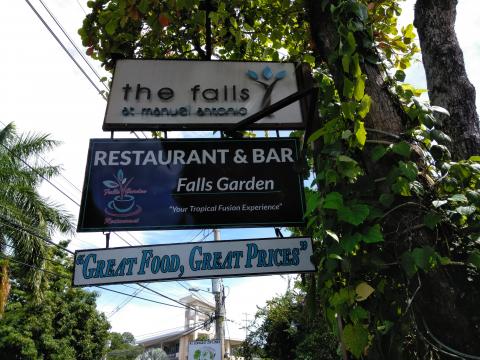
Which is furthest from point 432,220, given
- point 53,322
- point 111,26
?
point 53,322

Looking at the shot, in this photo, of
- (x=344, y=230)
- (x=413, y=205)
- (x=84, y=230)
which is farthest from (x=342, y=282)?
(x=84, y=230)

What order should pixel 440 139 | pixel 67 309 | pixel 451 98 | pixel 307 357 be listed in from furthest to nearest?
pixel 67 309
pixel 307 357
pixel 451 98
pixel 440 139

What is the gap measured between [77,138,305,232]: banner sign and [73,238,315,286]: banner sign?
0.20 meters

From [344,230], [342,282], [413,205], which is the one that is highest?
[413,205]

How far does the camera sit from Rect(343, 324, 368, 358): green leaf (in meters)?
1.75

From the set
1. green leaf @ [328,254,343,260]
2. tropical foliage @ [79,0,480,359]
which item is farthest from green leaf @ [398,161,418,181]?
green leaf @ [328,254,343,260]

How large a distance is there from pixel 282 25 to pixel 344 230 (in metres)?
3.65

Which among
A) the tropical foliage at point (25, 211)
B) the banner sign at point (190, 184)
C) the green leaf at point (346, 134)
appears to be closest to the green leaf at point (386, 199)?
the green leaf at point (346, 134)

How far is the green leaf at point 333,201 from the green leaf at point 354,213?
0.02m

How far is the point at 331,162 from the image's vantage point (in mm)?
2002

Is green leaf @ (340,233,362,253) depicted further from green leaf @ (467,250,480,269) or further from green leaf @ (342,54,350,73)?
green leaf @ (342,54,350,73)

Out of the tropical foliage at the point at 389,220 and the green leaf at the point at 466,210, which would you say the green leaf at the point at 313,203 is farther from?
the green leaf at the point at 466,210

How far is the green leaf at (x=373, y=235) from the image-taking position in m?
1.68

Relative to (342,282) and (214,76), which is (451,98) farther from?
(214,76)
